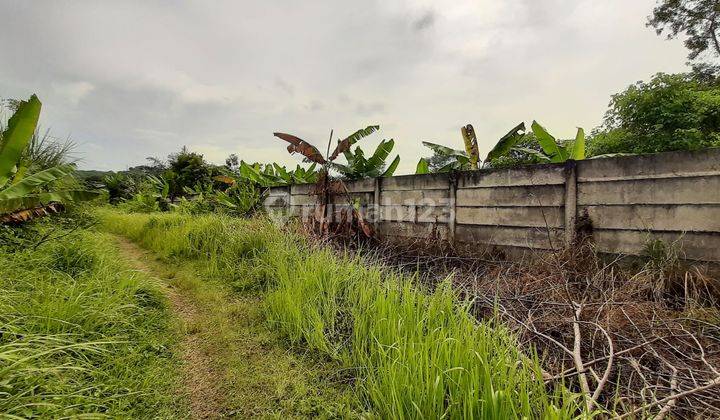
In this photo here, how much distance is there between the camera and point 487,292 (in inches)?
119

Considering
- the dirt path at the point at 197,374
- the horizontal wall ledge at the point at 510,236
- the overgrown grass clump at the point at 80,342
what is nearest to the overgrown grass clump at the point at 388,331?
the dirt path at the point at 197,374

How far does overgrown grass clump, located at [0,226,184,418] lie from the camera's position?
166cm

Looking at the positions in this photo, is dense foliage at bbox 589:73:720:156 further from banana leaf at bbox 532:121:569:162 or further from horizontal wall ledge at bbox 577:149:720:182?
horizontal wall ledge at bbox 577:149:720:182

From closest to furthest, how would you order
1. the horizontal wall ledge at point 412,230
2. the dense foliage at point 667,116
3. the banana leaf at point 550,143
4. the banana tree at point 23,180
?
1. the banana tree at point 23,180
2. the banana leaf at point 550,143
3. the horizontal wall ledge at point 412,230
4. the dense foliage at point 667,116

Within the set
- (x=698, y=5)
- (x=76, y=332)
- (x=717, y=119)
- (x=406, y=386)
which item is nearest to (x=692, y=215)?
(x=406, y=386)

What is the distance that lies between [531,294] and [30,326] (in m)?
3.92

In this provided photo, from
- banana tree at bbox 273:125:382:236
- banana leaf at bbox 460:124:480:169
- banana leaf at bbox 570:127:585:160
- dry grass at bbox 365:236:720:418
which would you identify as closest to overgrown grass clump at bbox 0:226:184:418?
dry grass at bbox 365:236:720:418

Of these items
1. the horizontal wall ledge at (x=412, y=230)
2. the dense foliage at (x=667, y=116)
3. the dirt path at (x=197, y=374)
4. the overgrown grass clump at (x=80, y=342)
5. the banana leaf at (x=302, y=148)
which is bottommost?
the dirt path at (x=197, y=374)

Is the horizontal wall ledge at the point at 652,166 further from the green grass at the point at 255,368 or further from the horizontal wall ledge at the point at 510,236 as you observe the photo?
the green grass at the point at 255,368

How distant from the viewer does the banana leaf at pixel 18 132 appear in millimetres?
3104

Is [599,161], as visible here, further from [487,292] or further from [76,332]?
[76,332]

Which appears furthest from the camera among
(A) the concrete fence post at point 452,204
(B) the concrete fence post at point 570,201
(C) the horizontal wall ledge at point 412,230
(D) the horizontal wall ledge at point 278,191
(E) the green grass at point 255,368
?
(D) the horizontal wall ledge at point 278,191

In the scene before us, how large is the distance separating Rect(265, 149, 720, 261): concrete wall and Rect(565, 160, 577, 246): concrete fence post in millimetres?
11

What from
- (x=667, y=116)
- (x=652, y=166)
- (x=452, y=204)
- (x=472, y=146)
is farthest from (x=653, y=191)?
(x=667, y=116)
